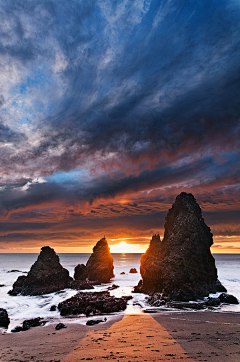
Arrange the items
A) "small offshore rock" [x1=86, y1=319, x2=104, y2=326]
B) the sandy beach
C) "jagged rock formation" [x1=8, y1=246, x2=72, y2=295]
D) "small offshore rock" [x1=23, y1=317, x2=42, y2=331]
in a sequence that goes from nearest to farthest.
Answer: the sandy beach
"small offshore rock" [x1=23, y1=317, x2=42, y2=331]
"small offshore rock" [x1=86, y1=319, x2=104, y2=326]
"jagged rock formation" [x1=8, y1=246, x2=72, y2=295]

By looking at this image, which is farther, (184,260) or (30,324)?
(184,260)

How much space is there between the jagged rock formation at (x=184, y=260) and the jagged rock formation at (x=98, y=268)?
11905mm

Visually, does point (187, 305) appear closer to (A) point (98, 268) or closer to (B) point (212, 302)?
(B) point (212, 302)

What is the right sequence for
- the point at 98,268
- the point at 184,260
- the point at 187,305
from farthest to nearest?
the point at 98,268 < the point at 184,260 < the point at 187,305

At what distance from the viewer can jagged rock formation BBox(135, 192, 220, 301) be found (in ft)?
68.0

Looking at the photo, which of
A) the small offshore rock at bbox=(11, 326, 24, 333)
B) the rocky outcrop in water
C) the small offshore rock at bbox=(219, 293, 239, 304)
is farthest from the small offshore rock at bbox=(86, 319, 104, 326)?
the small offshore rock at bbox=(219, 293, 239, 304)

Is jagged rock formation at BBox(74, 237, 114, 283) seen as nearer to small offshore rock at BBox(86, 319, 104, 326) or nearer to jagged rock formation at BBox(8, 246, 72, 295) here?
jagged rock formation at BBox(8, 246, 72, 295)

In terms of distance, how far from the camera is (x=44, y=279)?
95.2 feet

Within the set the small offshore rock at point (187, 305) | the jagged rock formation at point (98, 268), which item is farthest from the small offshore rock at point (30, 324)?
the jagged rock formation at point (98, 268)

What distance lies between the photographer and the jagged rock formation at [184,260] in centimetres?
2072

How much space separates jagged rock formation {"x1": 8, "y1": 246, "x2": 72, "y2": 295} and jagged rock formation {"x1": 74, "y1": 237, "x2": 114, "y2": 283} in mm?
6118

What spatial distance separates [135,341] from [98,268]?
28.4 m

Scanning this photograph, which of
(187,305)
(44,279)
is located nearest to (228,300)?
(187,305)

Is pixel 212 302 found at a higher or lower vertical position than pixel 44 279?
lower
